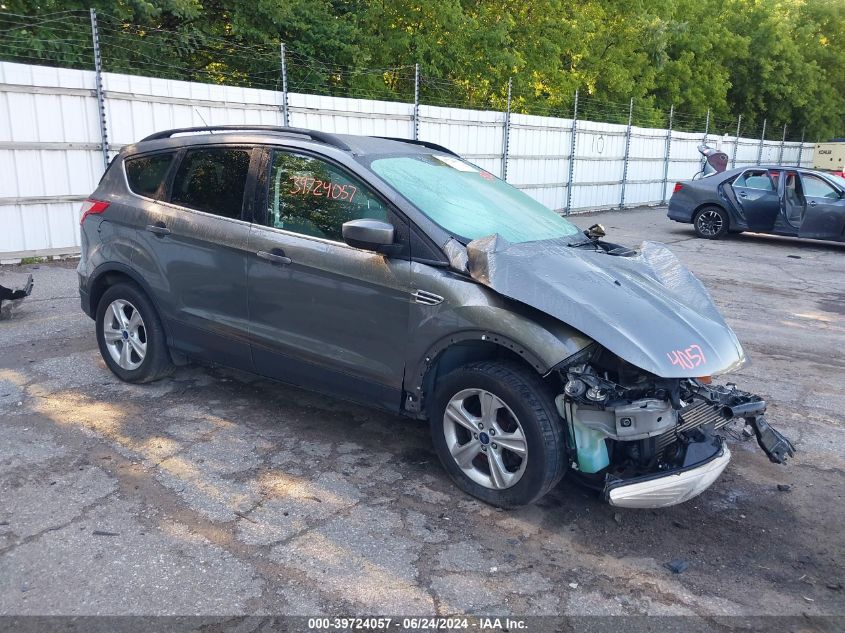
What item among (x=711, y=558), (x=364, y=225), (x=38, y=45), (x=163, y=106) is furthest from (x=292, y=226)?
(x=38, y=45)

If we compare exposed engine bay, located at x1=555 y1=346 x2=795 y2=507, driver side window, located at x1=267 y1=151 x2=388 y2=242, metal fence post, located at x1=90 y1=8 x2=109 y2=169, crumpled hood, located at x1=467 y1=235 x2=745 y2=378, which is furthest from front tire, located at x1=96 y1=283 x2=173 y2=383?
metal fence post, located at x1=90 y1=8 x2=109 y2=169

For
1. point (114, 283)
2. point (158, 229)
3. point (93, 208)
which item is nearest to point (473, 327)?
point (158, 229)

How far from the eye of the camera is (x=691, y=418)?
3471 millimetres

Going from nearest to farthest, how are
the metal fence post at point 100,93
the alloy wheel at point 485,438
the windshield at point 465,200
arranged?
the alloy wheel at point 485,438 < the windshield at point 465,200 < the metal fence post at point 100,93

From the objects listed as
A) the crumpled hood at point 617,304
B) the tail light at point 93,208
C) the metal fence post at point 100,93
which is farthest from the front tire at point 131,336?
the metal fence post at point 100,93

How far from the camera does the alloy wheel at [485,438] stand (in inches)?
138

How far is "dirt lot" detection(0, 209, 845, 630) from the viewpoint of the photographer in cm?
294

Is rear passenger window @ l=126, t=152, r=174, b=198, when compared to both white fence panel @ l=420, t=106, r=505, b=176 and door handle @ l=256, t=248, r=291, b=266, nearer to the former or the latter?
door handle @ l=256, t=248, r=291, b=266

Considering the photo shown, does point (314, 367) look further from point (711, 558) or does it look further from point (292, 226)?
point (711, 558)

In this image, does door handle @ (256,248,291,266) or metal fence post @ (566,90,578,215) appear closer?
door handle @ (256,248,291,266)

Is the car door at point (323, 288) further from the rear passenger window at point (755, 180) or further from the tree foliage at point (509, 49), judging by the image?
the rear passenger window at point (755, 180)

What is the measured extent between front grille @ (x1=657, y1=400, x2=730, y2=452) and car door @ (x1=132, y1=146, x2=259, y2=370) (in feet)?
8.13

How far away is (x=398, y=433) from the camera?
4520mm

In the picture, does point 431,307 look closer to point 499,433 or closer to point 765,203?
point 499,433
